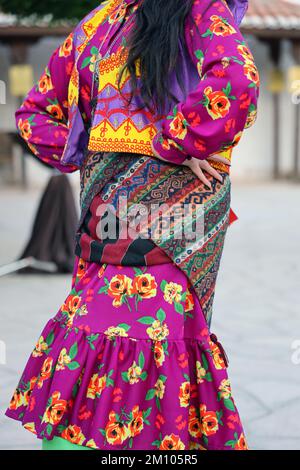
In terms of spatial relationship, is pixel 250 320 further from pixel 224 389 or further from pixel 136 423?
pixel 136 423

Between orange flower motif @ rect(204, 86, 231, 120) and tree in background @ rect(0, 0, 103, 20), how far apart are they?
3694 mm

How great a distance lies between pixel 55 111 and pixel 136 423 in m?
0.77

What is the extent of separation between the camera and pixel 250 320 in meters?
4.21

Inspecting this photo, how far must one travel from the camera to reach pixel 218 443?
1.78m

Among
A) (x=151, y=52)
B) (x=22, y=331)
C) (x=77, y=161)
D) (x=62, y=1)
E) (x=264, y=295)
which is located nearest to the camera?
(x=151, y=52)

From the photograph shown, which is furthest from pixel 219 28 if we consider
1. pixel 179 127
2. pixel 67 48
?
pixel 67 48

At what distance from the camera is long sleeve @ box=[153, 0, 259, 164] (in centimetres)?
162

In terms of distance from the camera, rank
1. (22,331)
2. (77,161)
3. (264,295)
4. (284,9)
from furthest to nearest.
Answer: (284,9)
(264,295)
(22,331)
(77,161)

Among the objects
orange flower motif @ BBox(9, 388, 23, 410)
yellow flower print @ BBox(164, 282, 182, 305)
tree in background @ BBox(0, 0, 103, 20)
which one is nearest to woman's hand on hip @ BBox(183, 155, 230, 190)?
yellow flower print @ BBox(164, 282, 182, 305)

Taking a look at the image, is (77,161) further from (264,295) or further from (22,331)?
(264,295)

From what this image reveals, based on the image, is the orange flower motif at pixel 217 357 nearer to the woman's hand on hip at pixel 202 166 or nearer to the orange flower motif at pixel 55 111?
the woman's hand on hip at pixel 202 166

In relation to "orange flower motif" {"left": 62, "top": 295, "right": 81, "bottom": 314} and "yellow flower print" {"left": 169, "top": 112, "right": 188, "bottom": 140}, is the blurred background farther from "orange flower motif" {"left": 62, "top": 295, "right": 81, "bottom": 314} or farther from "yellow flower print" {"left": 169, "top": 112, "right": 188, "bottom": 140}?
"yellow flower print" {"left": 169, "top": 112, "right": 188, "bottom": 140}
